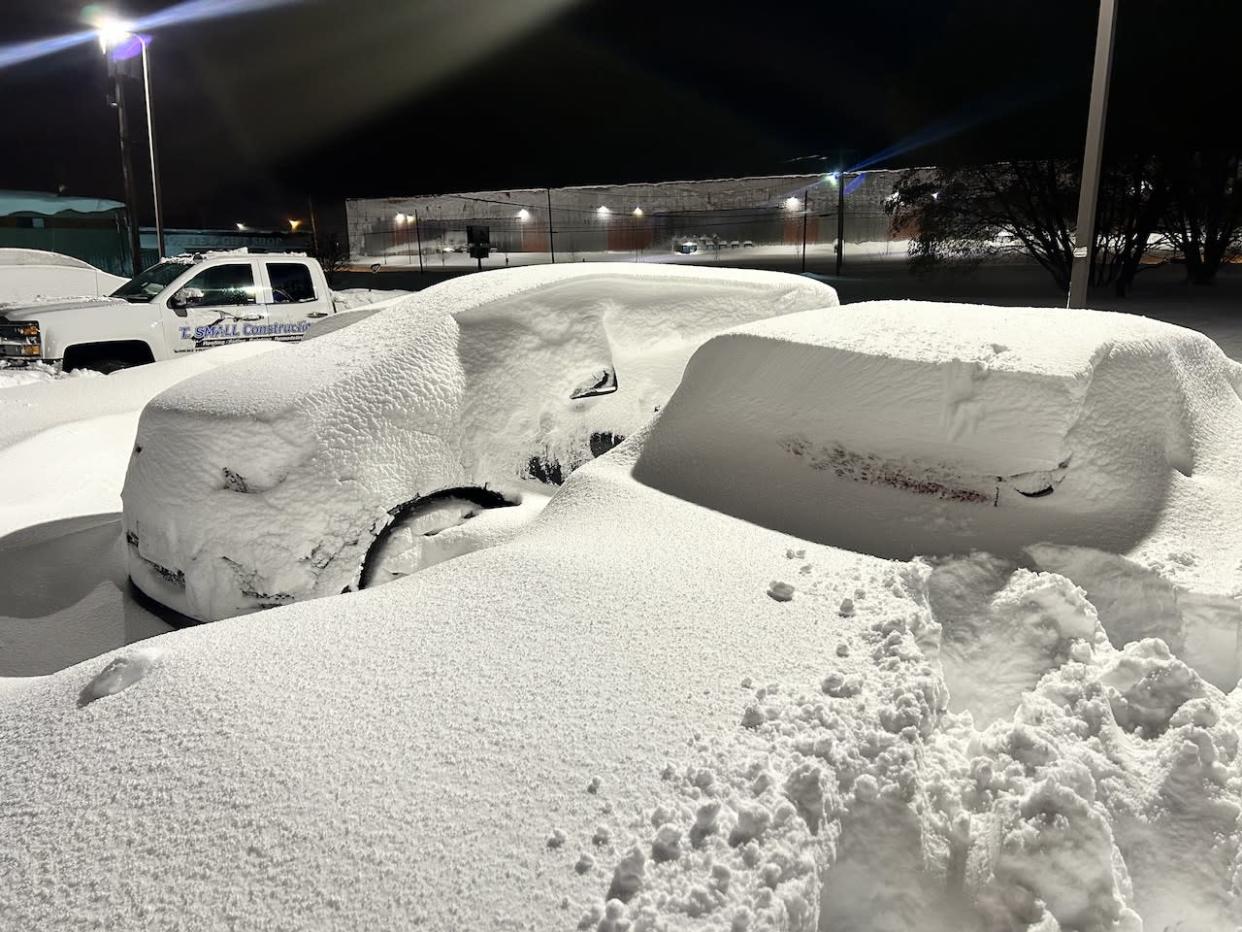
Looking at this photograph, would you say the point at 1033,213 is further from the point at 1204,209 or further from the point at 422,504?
the point at 422,504

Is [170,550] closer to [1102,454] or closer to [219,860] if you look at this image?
[219,860]

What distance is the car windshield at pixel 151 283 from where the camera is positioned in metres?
10.3

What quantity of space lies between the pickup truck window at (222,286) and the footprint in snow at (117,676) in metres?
9.41

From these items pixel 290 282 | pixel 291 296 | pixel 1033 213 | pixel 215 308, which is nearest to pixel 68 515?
pixel 215 308

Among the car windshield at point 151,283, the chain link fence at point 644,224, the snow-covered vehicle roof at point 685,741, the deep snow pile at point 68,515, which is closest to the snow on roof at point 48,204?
the chain link fence at point 644,224

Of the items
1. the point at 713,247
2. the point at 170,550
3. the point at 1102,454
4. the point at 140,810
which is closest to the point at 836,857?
the point at 140,810

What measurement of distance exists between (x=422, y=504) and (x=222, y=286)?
7.96 m

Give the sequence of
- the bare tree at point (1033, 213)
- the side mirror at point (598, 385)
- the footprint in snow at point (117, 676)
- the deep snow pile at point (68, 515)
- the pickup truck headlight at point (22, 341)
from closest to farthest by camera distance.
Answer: the footprint in snow at point (117, 676), the deep snow pile at point (68, 515), the side mirror at point (598, 385), the pickup truck headlight at point (22, 341), the bare tree at point (1033, 213)

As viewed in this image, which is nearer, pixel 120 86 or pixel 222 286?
pixel 222 286

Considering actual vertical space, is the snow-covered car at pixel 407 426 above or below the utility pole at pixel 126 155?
below

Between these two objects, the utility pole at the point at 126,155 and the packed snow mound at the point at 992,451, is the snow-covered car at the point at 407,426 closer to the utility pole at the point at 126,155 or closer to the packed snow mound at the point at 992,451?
the packed snow mound at the point at 992,451

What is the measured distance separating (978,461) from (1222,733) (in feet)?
3.61

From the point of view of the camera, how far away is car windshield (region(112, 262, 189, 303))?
10.3 metres

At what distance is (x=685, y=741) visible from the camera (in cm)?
174
